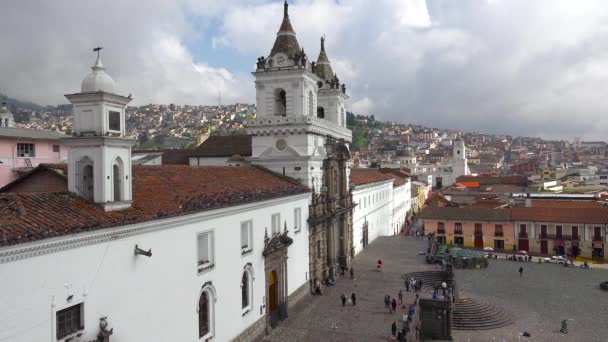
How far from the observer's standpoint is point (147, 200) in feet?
48.9

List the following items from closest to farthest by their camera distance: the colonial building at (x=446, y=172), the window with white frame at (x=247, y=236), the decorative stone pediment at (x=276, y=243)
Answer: the window with white frame at (x=247, y=236) < the decorative stone pediment at (x=276, y=243) < the colonial building at (x=446, y=172)

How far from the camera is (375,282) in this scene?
102 ft

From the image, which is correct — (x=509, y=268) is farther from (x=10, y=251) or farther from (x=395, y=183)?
(x=10, y=251)

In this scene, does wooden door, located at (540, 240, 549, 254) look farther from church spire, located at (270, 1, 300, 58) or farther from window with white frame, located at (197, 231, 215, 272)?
window with white frame, located at (197, 231, 215, 272)

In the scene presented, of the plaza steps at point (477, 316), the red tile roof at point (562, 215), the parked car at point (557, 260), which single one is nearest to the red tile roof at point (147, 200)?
the plaza steps at point (477, 316)

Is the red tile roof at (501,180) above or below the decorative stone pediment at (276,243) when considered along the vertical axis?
above

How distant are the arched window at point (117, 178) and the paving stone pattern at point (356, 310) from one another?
10.5m

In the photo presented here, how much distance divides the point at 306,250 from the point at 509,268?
63.1 feet

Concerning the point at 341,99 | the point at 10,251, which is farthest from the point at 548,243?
the point at 10,251

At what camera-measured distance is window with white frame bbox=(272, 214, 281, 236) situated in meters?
22.9

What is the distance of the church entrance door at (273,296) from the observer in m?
23.0

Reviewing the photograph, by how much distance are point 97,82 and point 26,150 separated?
14419mm

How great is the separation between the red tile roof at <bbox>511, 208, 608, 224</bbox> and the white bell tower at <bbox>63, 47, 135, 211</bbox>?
137 ft

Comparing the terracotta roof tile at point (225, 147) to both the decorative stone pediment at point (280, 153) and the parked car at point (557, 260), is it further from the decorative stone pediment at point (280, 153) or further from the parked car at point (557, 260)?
the parked car at point (557, 260)
